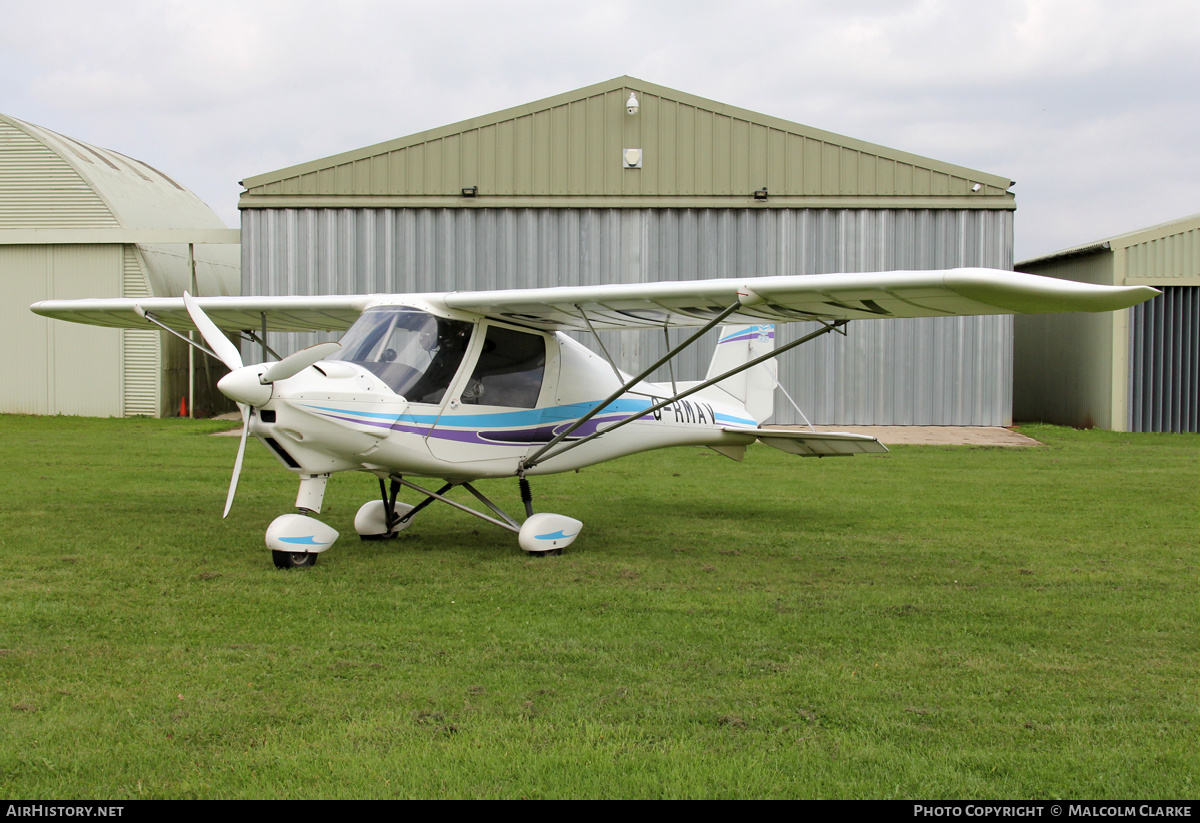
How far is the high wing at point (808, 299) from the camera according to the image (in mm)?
5906

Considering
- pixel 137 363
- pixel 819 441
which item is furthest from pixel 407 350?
pixel 137 363

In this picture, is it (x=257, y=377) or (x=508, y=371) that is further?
(x=508, y=371)

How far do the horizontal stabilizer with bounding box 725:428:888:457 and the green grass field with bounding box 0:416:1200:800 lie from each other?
0.78 m

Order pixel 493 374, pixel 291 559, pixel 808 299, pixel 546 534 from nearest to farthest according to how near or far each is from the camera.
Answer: pixel 808 299 < pixel 291 559 < pixel 546 534 < pixel 493 374

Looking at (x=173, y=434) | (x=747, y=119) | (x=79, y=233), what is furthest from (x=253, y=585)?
(x=79, y=233)

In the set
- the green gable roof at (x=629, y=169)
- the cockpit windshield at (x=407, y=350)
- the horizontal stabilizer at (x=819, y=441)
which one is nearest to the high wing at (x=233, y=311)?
the cockpit windshield at (x=407, y=350)

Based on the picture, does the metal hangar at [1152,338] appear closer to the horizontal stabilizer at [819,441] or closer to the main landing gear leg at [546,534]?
A: the horizontal stabilizer at [819,441]

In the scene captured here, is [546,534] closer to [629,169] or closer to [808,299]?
[808,299]

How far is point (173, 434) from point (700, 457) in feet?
34.8

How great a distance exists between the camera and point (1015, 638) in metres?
5.76

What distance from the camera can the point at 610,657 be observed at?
17.3 ft

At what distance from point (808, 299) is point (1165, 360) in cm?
1901

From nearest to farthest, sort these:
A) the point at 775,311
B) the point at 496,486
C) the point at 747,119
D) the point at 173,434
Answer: the point at 775,311 < the point at 496,486 < the point at 173,434 < the point at 747,119

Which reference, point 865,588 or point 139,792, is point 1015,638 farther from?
point 139,792
